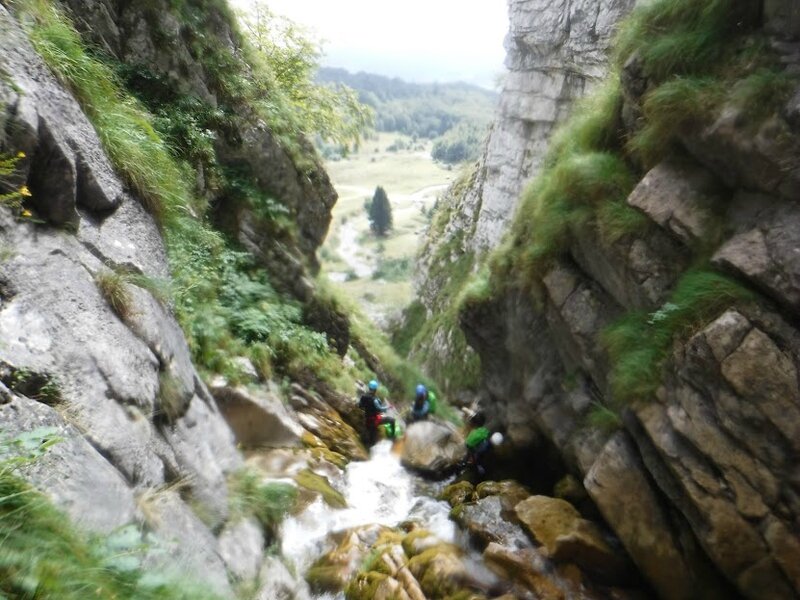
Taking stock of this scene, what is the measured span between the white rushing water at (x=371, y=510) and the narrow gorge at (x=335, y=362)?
7cm

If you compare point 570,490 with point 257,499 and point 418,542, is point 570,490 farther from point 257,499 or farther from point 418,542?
point 257,499

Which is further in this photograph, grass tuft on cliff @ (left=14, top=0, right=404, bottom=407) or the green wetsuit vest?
the green wetsuit vest

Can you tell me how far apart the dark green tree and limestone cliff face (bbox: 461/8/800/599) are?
122246 mm

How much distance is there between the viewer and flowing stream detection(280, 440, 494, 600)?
724 cm

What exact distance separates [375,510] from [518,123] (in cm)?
2315

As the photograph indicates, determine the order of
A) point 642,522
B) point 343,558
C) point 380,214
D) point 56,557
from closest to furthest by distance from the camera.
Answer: point 56,557 < point 642,522 < point 343,558 < point 380,214

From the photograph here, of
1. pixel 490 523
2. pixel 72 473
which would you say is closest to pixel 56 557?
pixel 72 473

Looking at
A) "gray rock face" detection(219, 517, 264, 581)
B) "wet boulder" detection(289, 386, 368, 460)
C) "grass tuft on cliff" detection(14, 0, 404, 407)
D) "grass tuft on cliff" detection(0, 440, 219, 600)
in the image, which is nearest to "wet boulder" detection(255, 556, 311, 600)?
"gray rock face" detection(219, 517, 264, 581)

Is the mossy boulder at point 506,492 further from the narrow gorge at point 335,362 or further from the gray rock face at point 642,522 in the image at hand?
the gray rock face at point 642,522

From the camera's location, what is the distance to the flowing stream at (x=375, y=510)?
285 inches

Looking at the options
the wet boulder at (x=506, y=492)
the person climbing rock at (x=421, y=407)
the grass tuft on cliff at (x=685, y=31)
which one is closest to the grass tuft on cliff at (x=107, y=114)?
the grass tuft on cliff at (x=685, y=31)

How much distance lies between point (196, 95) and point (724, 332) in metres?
10.3

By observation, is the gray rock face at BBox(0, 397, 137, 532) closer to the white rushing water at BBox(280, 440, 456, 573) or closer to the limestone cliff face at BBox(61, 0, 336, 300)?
the white rushing water at BBox(280, 440, 456, 573)

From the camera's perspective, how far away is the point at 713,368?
5.19m
